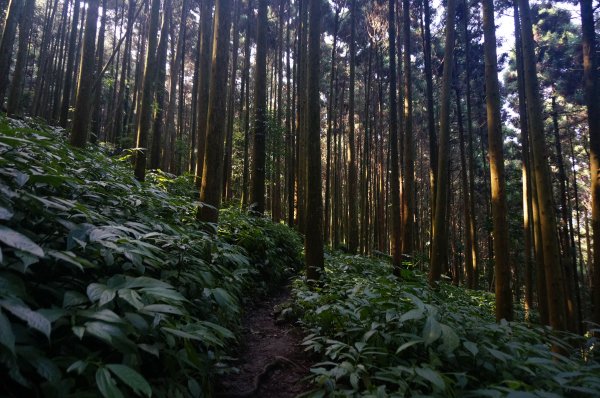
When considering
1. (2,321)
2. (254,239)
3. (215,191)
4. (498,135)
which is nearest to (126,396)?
(2,321)

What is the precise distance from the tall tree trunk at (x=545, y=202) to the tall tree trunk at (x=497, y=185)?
1.65 ft

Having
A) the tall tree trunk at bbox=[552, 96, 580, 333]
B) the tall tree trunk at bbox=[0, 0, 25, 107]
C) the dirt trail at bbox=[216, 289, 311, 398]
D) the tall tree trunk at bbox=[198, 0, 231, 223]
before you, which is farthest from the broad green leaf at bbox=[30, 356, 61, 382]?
the tall tree trunk at bbox=[552, 96, 580, 333]

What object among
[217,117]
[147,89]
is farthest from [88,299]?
[147,89]

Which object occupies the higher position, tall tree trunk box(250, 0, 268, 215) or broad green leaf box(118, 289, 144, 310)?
tall tree trunk box(250, 0, 268, 215)

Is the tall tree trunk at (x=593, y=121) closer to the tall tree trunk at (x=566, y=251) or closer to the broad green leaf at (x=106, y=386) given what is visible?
the tall tree trunk at (x=566, y=251)

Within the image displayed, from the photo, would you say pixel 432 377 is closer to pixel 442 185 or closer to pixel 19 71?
pixel 442 185

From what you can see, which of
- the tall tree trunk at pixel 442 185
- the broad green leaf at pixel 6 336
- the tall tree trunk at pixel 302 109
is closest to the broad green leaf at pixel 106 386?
the broad green leaf at pixel 6 336

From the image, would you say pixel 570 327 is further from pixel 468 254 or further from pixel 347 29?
pixel 347 29

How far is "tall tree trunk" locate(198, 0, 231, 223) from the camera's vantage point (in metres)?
5.30

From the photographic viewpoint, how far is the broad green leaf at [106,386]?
1175 mm

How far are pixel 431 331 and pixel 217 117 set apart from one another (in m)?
4.66

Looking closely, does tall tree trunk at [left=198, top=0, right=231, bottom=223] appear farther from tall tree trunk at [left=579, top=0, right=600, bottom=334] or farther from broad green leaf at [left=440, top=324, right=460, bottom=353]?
tall tree trunk at [left=579, top=0, right=600, bottom=334]

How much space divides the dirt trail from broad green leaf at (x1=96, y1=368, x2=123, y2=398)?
1174mm

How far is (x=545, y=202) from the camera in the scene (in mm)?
5266
